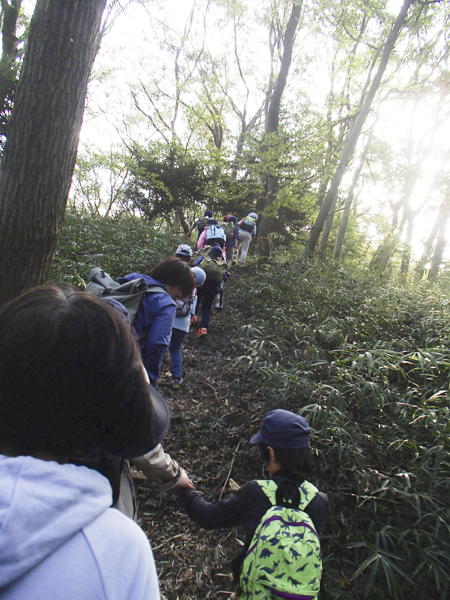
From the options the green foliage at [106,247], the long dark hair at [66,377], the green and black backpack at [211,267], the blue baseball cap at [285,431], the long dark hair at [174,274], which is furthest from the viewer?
the green foliage at [106,247]

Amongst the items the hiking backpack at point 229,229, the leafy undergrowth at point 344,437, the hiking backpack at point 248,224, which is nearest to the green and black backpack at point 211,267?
the leafy undergrowth at point 344,437

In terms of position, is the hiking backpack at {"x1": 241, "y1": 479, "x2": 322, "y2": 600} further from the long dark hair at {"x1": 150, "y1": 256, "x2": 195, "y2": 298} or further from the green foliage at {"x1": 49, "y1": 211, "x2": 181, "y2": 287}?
the green foliage at {"x1": 49, "y1": 211, "x2": 181, "y2": 287}

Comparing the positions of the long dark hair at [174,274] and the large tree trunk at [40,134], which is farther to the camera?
the long dark hair at [174,274]

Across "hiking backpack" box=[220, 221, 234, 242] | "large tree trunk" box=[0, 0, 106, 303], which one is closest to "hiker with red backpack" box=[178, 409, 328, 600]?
"large tree trunk" box=[0, 0, 106, 303]

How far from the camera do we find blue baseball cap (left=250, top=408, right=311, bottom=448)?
152 centimetres

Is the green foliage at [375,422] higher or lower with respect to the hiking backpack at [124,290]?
lower

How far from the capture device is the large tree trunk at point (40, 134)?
210 cm

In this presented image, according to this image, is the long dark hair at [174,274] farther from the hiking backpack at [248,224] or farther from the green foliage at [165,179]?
the green foliage at [165,179]

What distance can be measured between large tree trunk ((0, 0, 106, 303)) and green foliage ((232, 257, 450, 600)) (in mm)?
2701

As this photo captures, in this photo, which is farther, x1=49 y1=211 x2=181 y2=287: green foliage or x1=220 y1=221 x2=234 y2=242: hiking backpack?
x1=220 y1=221 x2=234 y2=242: hiking backpack

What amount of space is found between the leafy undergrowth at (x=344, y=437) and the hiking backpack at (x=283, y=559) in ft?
3.31

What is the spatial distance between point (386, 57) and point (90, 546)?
9823mm

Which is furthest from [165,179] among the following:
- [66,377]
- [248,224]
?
[66,377]

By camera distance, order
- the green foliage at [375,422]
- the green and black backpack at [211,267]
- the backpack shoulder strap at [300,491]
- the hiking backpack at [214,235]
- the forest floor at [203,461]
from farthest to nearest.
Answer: the hiking backpack at [214,235] < the green and black backpack at [211,267] < the forest floor at [203,461] < the green foliage at [375,422] < the backpack shoulder strap at [300,491]
